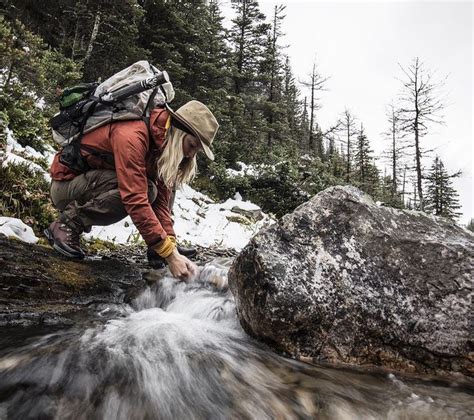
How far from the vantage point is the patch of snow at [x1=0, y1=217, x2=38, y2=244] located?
3934 mm

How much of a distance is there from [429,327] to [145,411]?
5.87ft

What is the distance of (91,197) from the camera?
386cm

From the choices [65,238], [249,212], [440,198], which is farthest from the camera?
[440,198]

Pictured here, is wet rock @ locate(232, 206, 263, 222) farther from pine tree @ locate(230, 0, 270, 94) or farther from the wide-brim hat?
pine tree @ locate(230, 0, 270, 94)

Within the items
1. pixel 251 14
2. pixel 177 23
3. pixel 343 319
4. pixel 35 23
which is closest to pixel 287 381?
pixel 343 319

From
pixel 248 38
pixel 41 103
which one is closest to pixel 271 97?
pixel 248 38

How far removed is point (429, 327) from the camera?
2.31 m

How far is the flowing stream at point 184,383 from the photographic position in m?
1.65

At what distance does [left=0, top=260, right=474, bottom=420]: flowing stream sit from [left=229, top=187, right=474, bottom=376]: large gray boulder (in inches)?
6.6

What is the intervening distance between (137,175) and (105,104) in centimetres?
87

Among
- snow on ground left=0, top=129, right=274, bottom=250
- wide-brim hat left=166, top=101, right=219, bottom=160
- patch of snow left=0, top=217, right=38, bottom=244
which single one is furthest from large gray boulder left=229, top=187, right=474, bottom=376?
snow on ground left=0, top=129, right=274, bottom=250

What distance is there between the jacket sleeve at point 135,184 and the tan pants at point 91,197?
707 millimetres

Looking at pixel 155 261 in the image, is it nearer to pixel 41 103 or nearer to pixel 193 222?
pixel 193 222

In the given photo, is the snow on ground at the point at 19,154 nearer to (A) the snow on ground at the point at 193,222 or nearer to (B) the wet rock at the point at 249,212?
(A) the snow on ground at the point at 193,222
